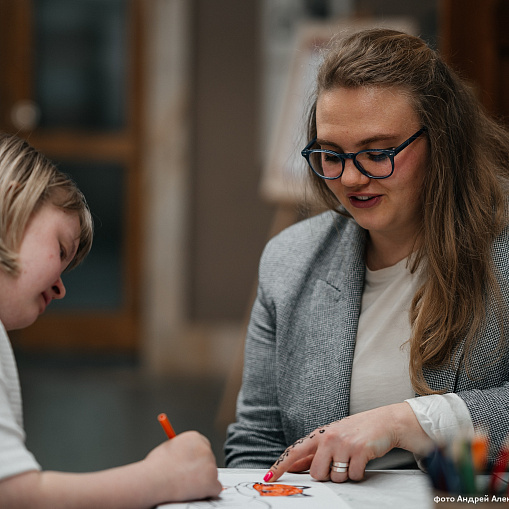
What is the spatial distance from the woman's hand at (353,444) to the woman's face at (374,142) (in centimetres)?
37

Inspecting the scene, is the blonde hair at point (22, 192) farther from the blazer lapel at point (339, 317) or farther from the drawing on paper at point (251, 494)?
the blazer lapel at point (339, 317)

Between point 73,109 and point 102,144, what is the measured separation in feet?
1.11

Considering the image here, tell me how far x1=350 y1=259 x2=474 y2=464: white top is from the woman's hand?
18 cm

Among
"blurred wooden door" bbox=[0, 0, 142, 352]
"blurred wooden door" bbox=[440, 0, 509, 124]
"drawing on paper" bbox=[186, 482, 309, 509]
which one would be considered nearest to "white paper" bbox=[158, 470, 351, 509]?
"drawing on paper" bbox=[186, 482, 309, 509]

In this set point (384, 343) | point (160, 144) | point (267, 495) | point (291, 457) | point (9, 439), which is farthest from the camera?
point (160, 144)

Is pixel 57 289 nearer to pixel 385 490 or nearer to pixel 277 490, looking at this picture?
pixel 277 490

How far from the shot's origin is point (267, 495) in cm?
98

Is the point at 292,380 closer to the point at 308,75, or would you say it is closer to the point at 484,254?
the point at 484,254

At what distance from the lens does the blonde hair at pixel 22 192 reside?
98cm

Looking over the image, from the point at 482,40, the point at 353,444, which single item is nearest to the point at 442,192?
the point at 353,444

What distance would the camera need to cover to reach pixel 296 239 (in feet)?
5.12

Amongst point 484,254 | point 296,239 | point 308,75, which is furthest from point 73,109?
point 484,254

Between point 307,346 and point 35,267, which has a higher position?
point 35,267

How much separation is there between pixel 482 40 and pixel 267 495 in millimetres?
1916
